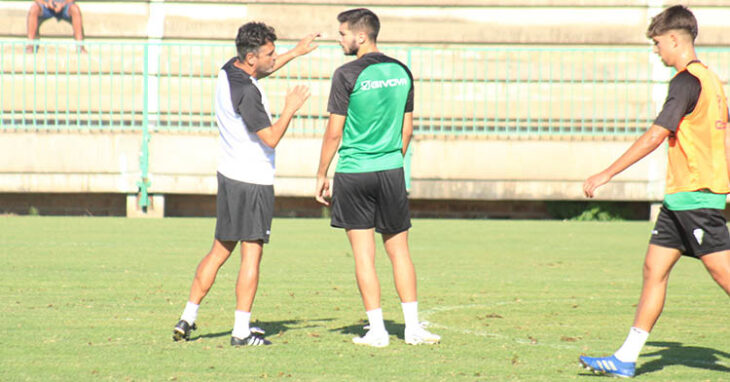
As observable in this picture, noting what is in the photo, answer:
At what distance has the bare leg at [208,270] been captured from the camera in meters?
6.14

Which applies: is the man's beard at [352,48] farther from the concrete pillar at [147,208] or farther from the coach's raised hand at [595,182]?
the concrete pillar at [147,208]

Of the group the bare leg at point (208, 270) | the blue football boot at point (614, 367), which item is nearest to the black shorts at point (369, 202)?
the bare leg at point (208, 270)

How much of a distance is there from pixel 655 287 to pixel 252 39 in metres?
2.70

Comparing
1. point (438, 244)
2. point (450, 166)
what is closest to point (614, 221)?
point (450, 166)

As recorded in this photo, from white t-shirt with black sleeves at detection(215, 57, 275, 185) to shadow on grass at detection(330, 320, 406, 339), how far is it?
115cm

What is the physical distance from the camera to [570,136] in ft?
49.1

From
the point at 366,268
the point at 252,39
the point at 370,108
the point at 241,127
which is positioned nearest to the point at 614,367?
the point at 366,268

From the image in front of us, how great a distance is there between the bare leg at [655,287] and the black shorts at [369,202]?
63.9 inches

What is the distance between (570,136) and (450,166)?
1.85m

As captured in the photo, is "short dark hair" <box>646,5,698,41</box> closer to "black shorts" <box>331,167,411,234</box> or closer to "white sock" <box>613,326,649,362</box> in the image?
"white sock" <box>613,326,649,362</box>

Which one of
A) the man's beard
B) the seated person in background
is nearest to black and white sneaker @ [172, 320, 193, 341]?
the man's beard

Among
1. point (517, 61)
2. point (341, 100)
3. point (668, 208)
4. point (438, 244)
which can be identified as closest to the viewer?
point (668, 208)

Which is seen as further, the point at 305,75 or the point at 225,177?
the point at 305,75

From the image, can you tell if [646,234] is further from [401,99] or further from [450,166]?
[401,99]
